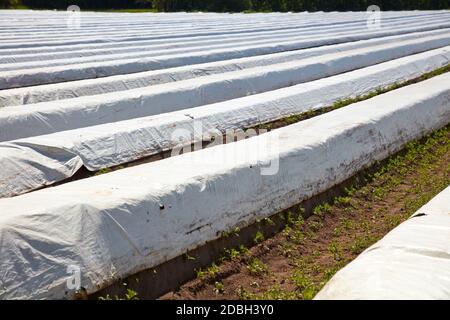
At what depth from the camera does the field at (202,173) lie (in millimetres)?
2846

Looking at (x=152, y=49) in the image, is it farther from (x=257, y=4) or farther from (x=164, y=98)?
(x=257, y=4)

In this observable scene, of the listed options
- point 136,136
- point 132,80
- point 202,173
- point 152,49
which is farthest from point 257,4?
point 202,173

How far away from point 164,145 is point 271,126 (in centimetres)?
139

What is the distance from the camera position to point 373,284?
245 centimetres

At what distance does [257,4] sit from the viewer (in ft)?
102

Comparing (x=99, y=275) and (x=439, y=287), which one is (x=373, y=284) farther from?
(x=99, y=275)

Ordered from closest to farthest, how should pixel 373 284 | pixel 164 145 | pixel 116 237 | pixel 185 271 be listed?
pixel 373 284 → pixel 116 237 → pixel 185 271 → pixel 164 145

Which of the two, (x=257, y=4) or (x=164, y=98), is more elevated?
(x=257, y=4)

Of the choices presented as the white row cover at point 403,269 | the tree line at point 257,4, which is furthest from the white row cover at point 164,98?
the tree line at point 257,4

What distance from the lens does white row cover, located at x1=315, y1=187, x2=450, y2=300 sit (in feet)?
7.90

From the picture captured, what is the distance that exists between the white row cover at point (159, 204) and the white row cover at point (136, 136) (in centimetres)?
52

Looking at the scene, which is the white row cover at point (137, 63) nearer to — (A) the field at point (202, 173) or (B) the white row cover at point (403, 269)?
(A) the field at point (202, 173)

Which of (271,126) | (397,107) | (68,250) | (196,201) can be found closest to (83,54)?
(271,126)

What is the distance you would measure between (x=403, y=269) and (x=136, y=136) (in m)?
2.49
